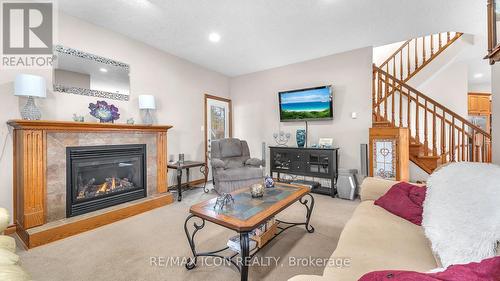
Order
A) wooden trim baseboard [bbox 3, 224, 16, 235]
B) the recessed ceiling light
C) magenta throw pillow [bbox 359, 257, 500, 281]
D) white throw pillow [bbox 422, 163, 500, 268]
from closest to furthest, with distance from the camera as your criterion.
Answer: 1. magenta throw pillow [bbox 359, 257, 500, 281]
2. white throw pillow [bbox 422, 163, 500, 268]
3. wooden trim baseboard [bbox 3, 224, 16, 235]
4. the recessed ceiling light

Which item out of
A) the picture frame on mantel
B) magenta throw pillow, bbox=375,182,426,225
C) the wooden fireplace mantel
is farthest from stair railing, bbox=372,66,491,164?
the wooden fireplace mantel

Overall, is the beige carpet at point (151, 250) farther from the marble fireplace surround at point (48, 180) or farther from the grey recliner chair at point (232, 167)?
the grey recliner chair at point (232, 167)

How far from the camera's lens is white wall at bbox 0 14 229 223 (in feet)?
7.73

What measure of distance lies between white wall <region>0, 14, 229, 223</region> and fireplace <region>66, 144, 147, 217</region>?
552 mm

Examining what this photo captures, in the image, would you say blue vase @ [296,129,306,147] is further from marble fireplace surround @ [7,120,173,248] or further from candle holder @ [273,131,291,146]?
marble fireplace surround @ [7,120,173,248]

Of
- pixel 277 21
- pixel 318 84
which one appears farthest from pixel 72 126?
pixel 318 84

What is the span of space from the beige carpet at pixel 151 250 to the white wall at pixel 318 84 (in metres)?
1.71

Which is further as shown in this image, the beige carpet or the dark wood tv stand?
the dark wood tv stand

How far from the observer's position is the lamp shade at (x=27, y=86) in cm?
220

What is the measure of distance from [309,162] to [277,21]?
8.00 feet

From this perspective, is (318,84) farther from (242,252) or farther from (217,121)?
(242,252)

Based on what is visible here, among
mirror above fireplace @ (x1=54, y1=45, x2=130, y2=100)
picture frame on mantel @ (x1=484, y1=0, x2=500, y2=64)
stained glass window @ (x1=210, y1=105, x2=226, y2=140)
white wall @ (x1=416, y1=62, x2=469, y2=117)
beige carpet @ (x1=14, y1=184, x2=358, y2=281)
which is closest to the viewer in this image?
picture frame on mantel @ (x1=484, y1=0, x2=500, y2=64)

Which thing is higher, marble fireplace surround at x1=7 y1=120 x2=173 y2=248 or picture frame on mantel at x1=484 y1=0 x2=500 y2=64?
picture frame on mantel at x1=484 y1=0 x2=500 y2=64

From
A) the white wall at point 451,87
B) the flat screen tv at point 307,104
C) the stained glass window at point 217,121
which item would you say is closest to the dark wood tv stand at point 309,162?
the flat screen tv at point 307,104
